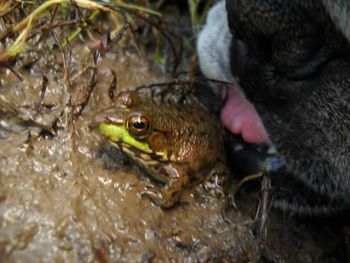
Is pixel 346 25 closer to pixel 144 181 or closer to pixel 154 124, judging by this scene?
pixel 154 124

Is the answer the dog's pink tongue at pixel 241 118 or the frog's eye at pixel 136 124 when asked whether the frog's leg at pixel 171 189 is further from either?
the dog's pink tongue at pixel 241 118

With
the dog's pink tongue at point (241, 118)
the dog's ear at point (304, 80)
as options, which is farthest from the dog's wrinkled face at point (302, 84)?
the dog's pink tongue at point (241, 118)

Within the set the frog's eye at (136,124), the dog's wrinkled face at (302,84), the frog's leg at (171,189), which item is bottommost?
the frog's leg at (171,189)

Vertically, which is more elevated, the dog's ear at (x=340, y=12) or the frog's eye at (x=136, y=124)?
the dog's ear at (x=340, y=12)

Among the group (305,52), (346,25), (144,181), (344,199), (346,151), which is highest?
(346,25)

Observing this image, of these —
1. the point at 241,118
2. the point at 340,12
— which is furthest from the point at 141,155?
the point at 340,12

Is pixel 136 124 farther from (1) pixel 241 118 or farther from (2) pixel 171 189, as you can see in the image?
(1) pixel 241 118

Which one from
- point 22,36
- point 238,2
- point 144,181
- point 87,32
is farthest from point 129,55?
point 238,2
